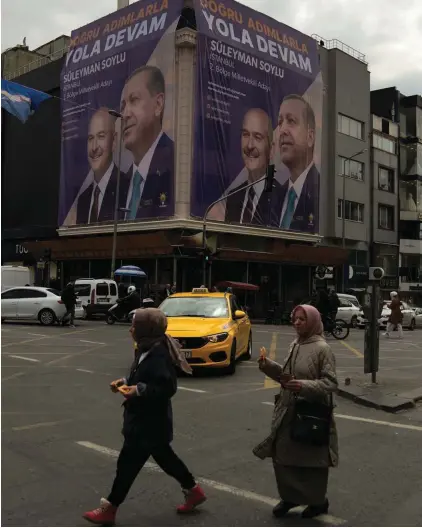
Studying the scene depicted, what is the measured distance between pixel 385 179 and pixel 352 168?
16.6 ft

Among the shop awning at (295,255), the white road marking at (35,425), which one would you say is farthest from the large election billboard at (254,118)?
the white road marking at (35,425)

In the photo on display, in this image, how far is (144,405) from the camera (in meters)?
3.98

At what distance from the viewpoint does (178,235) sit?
104 ft

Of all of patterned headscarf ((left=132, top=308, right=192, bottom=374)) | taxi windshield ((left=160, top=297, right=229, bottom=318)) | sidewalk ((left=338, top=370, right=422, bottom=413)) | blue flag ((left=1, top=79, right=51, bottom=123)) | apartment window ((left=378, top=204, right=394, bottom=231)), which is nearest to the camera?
patterned headscarf ((left=132, top=308, right=192, bottom=374))

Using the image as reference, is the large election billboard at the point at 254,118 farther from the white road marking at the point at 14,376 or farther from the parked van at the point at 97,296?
the white road marking at the point at 14,376

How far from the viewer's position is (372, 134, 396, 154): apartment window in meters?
47.5

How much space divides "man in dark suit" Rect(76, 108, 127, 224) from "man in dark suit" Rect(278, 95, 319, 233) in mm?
10843

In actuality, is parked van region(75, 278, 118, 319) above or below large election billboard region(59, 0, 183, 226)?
below

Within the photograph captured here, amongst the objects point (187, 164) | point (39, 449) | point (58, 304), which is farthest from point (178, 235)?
point (39, 449)

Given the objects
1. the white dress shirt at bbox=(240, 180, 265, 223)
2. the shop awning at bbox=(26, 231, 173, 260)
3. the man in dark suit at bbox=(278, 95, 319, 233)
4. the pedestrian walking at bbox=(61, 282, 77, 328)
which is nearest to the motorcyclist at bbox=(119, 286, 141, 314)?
the pedestrian walking at bbox=(61, 282, 77, 328)

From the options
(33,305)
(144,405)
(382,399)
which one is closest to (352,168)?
(33,305)

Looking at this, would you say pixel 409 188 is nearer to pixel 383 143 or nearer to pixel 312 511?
pixel 383 143

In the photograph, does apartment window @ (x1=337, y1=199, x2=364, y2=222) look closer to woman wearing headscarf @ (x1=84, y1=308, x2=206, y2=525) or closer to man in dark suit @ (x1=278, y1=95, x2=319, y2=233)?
man in dark suit @ (x1=278, y1=95, x2=319, y2=233)

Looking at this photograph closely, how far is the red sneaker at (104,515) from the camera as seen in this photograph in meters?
4.00
